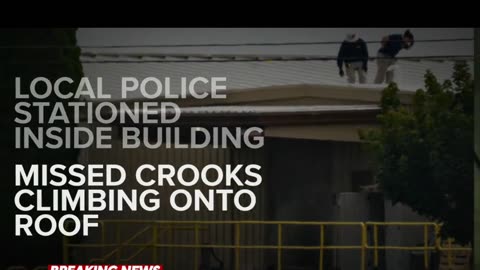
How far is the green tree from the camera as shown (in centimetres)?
737

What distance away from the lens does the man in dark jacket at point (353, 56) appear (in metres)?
7.44

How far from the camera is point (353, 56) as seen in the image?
24.5 ft

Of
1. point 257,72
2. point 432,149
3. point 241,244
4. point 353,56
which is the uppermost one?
point 353,56

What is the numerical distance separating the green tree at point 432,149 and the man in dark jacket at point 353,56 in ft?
0.79

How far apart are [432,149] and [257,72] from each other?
1394 millimetres

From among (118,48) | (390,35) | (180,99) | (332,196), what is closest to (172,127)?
(180,99)

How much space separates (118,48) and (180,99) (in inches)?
23.1

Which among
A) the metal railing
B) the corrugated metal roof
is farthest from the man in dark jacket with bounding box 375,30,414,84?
the metal railing

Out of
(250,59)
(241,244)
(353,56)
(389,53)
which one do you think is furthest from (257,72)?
(241,244)

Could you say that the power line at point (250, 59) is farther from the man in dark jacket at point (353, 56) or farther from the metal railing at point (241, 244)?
the metal railing at point (241, 244)

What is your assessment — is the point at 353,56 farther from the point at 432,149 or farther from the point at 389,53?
the point at 432,149

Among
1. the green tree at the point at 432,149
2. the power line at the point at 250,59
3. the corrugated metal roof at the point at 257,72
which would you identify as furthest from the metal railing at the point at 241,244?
the power line at the point at 250,59

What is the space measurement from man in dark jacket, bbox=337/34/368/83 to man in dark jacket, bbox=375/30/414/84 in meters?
0.11
